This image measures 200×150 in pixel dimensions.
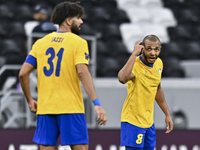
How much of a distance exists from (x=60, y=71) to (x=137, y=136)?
982 mm

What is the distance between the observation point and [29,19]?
9.97m

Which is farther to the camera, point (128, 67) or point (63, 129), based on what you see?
point (128, 67)

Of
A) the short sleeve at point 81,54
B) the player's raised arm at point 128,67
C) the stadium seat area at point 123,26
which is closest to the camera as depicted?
the short sleeve at point 81,54

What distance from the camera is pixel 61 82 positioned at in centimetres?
344

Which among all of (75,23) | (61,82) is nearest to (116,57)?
(75,23)

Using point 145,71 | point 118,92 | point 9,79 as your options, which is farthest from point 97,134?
point 145,71

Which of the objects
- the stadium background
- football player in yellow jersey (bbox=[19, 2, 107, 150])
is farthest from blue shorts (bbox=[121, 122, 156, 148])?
the stadium background

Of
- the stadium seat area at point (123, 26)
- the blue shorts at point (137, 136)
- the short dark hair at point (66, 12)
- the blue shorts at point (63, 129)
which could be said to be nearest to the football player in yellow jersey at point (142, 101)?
the blue shorts at point (137, 136)

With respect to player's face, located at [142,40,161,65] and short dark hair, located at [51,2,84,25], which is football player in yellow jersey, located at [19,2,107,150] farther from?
player's face, located at [142,40,161,65]

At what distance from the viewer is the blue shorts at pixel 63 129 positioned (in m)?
3.45

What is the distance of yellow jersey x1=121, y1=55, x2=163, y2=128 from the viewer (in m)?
3.95

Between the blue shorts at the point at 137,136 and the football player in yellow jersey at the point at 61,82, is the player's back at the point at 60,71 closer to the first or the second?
the football player in yellow jersey at the point at 61,82

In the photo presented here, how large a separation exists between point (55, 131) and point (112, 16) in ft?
24.9

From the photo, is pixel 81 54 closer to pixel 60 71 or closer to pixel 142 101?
pixel 60 71
